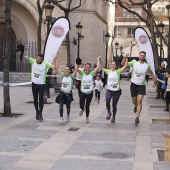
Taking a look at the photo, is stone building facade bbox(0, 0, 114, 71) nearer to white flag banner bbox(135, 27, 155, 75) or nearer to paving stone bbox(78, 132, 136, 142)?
white flag banner bbox(135, 27, 155, 75)

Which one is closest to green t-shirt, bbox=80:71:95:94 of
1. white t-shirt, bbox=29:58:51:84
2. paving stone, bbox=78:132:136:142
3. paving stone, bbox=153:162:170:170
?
white t-shirt, bbox=29:58:51:84

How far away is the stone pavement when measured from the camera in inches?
286

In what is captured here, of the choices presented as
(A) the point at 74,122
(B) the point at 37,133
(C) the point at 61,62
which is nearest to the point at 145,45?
(A) the point at 74,122

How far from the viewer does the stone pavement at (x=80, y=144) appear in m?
7.26

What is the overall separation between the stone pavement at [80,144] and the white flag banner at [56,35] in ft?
9.49

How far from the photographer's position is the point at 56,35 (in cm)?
1553

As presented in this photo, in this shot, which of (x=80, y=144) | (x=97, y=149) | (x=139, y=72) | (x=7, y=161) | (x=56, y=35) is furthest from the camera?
(x=56, y=35)

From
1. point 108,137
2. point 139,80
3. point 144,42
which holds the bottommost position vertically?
point 108,137

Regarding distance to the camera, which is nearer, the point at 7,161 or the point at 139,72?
the point at 7,161

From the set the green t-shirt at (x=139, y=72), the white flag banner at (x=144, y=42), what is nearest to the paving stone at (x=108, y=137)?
the green t-shirt at (x=139, y=72)

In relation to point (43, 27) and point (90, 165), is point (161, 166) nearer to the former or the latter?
point (90, 165)

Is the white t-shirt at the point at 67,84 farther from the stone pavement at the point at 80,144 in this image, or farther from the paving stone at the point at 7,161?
the paving stone at the point at 7,161

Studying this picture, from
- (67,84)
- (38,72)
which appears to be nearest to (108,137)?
(67,84)

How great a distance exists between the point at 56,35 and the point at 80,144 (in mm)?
7194
